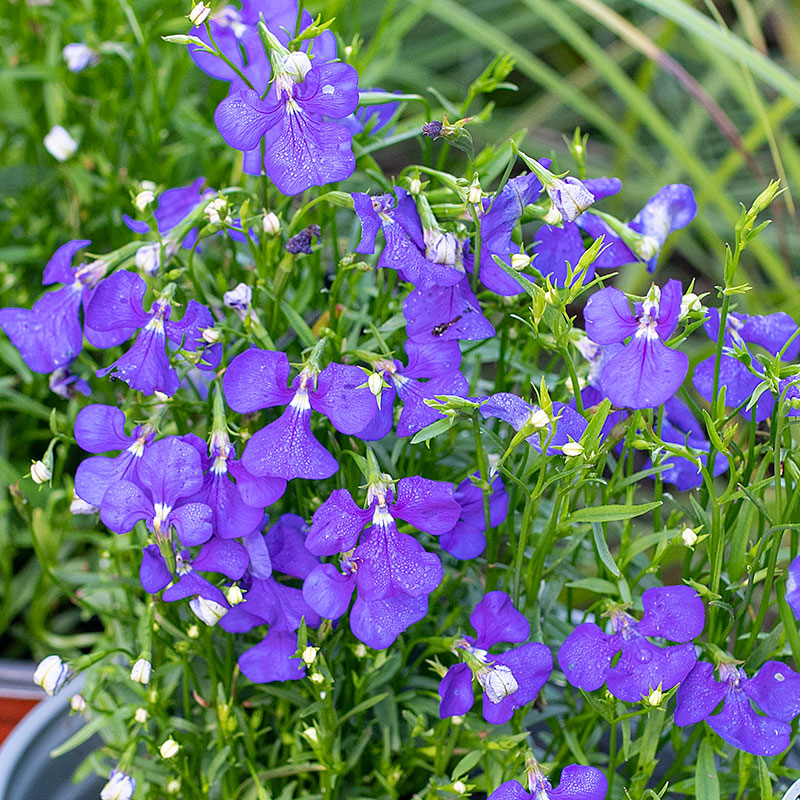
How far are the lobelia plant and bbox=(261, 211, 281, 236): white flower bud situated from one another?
13 mm

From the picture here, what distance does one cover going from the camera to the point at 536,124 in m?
1.66

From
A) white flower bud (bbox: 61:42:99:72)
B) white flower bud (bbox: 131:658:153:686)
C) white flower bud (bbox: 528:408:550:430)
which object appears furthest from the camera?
white flower bud (bbox: 61:42:99:72)

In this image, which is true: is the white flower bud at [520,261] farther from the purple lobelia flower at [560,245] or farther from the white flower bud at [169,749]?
the white flower bud at [169,749]

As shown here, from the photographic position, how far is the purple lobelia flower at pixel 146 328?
55 centimetres

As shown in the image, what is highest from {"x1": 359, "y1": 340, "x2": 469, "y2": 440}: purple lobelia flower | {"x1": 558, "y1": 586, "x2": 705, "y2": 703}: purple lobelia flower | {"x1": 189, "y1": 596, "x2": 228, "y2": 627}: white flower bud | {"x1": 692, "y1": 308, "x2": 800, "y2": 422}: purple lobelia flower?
{"x1": 359, "y1": 340, "x2": 469, "y2": 440}: purple lobelia flower

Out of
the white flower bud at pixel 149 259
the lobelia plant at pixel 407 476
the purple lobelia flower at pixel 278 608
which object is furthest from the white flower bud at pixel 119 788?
the white flower bud at pixel 149 259

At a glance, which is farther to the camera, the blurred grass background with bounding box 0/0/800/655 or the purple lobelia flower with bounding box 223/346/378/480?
the blurred grass background with bounding box 0/0/800/655

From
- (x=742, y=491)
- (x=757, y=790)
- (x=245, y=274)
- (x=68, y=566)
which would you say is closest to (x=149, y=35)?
(x=245, y=274)

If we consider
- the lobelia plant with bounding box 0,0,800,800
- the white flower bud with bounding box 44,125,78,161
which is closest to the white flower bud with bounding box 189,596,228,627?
the lobelia plant with bounding box 0,0,800,800

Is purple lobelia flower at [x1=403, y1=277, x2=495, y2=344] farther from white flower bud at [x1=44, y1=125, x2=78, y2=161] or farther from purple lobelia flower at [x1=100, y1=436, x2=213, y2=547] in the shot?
white flower bud at [x1=44, y1=125, x2=78, y2=161]

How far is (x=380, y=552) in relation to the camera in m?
0.54

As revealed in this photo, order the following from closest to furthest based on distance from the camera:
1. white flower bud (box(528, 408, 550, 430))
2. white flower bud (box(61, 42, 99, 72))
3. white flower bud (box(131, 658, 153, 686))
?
white flower bud (box(528, 408, 550, 430)) < white flower bud (box(131, 658, 153, 686)) < white flower bud (box(61, 42, 99, 72))

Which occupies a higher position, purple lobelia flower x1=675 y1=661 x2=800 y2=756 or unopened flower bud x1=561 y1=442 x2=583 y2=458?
unopened flower bud x1=561 y1=442 x2=583 y2=458

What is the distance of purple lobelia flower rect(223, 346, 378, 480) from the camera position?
21.0 inches
